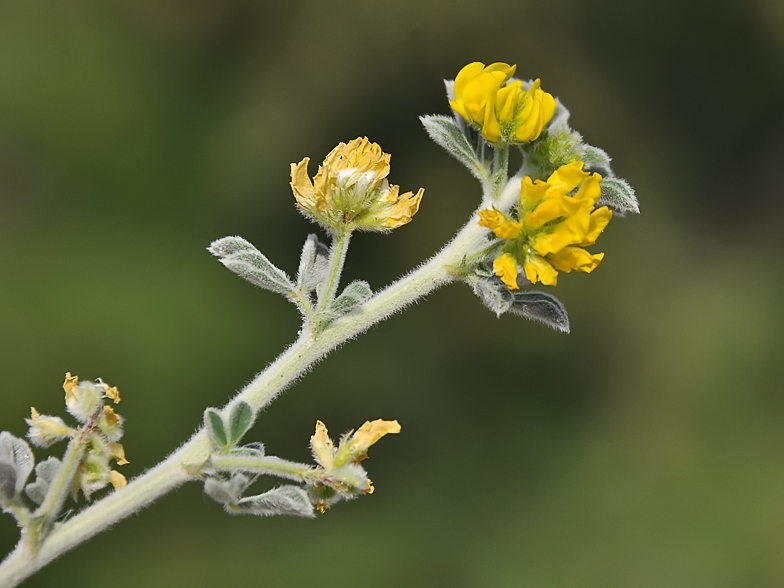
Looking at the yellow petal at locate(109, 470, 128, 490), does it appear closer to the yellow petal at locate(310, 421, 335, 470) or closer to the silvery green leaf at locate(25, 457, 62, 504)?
the silvery green leaf at locate(25, 457, 62, 504)

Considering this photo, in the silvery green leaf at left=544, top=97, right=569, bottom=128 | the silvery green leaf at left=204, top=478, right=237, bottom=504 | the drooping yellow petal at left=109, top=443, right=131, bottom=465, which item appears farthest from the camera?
the silvery green leaf at left=544, top=97, right=569, bottom=128

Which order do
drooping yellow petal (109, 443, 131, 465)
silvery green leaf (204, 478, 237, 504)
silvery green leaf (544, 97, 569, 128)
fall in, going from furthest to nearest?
silvery green leaf (544, 97, 569, 128), drooping yellow petal (109, 443, 131, 465), silvery green leaf (204, 478, 237, 504)

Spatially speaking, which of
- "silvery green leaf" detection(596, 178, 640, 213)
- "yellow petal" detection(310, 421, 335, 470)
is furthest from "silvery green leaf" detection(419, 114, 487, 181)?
"yellow petal" detection(310, 421, 335, 470)

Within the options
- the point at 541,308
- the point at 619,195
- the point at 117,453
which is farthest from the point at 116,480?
the point at 619,195

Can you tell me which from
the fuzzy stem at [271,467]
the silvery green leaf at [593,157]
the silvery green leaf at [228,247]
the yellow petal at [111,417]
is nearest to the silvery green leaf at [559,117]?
the silvery green leaf at [593,157]

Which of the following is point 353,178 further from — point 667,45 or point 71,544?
point 667,45

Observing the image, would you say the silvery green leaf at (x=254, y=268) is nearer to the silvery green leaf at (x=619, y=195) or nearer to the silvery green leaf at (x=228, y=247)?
the silvery green leaf at (x=228, y=247)
